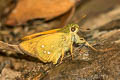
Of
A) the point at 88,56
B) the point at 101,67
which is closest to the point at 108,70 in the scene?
the point at 101,67

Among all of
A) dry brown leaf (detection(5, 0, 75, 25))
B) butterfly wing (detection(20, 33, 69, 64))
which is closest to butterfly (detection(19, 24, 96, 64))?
butterfly wing (detection(20, 33, 69, 64))

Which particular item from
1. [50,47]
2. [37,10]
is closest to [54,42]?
[50,47]

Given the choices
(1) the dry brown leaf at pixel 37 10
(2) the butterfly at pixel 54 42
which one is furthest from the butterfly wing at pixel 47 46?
(1) the dry brown leaf at pixel 37 10

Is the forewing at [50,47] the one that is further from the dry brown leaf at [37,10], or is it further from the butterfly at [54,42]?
the dry brown leaf at [37,10]

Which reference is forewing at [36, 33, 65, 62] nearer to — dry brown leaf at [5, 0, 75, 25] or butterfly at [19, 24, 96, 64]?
butterfly at [19, 24, 96, 64]

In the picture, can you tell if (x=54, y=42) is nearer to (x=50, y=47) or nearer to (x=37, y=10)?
(x=50, y=47)

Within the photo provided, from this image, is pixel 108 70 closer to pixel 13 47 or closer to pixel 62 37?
pixel 62 37
